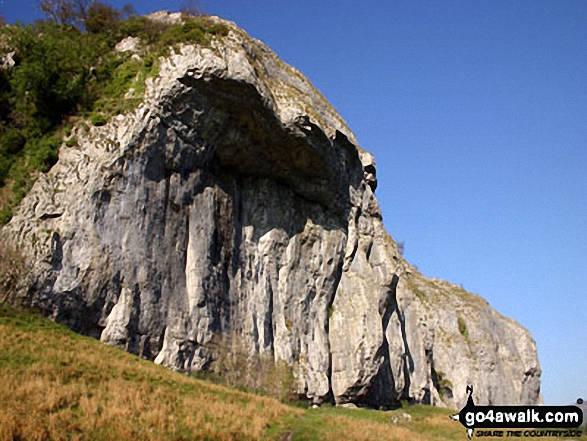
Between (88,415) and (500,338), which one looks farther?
(500,338)

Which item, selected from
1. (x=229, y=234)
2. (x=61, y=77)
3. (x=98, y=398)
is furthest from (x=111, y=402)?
(x=61, y=77)

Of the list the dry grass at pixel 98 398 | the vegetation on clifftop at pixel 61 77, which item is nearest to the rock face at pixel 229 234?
the vegetation on clifftop at pixel 61 77

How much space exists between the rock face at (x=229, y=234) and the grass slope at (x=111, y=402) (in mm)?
2550

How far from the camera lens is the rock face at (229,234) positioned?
77.2 feet

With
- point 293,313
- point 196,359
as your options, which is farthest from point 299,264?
point 196,359

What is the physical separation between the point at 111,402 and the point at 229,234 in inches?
582

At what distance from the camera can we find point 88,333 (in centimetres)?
2284

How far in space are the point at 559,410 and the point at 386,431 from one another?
5920 millimetres

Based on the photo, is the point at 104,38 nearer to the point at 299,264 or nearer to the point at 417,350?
the point at 299,264

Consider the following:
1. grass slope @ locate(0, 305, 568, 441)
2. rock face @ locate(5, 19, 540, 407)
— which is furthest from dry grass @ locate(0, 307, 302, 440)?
rock face @ locate(5, 19, 540, 407)

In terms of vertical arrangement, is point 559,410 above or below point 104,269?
below

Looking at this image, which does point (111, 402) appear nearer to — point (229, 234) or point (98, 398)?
point (98, 398)

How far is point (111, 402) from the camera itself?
16078 millimetres

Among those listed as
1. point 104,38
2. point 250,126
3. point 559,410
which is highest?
point 104,38
